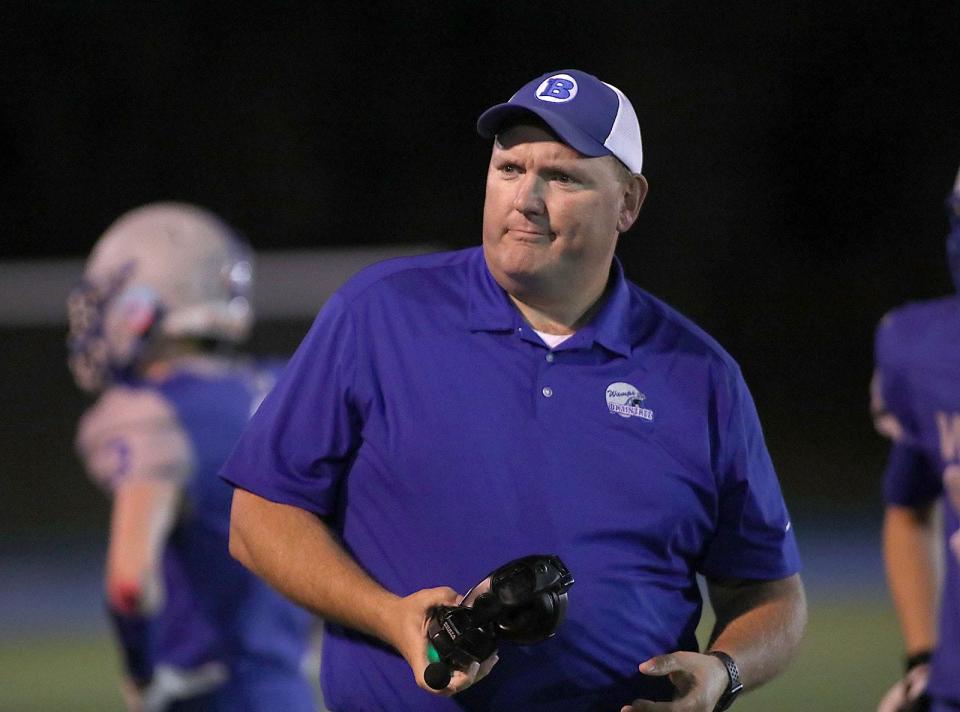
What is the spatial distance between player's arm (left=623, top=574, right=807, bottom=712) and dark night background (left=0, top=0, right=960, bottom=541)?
1191 cm

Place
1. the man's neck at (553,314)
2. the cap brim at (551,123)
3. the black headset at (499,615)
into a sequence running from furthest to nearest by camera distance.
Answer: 1. the man's neck at (553,314)
2. the cap brim at (551,123)
3. the black headset at (499,615)

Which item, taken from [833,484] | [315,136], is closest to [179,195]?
[315,136]

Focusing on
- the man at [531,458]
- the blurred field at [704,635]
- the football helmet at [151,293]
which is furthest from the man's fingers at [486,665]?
the blurred field at [704,635]

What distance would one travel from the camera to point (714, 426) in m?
2.77

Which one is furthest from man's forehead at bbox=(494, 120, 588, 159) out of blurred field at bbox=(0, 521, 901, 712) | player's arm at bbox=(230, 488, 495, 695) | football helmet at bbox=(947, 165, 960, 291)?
blurred field at bbox=(0, 521, 901, 712)

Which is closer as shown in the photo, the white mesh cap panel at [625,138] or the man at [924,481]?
the white mesh cap panel at [625,138]

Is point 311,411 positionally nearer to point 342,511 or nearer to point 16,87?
point 342,511

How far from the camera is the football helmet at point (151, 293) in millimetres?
4234

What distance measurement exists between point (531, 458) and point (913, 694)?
1.49 metres

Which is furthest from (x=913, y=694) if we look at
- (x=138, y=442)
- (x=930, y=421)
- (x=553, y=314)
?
(x=138, y=442)

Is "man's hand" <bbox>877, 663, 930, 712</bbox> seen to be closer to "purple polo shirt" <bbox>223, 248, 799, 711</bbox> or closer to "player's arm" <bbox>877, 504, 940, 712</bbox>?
"player's arm" <bbox>877, 504, 940, 712</bbox>

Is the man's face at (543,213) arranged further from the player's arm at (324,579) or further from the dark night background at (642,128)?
the dark night background at (642,128)

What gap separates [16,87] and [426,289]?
15.4 metres

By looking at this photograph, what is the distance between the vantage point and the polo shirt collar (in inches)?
107
